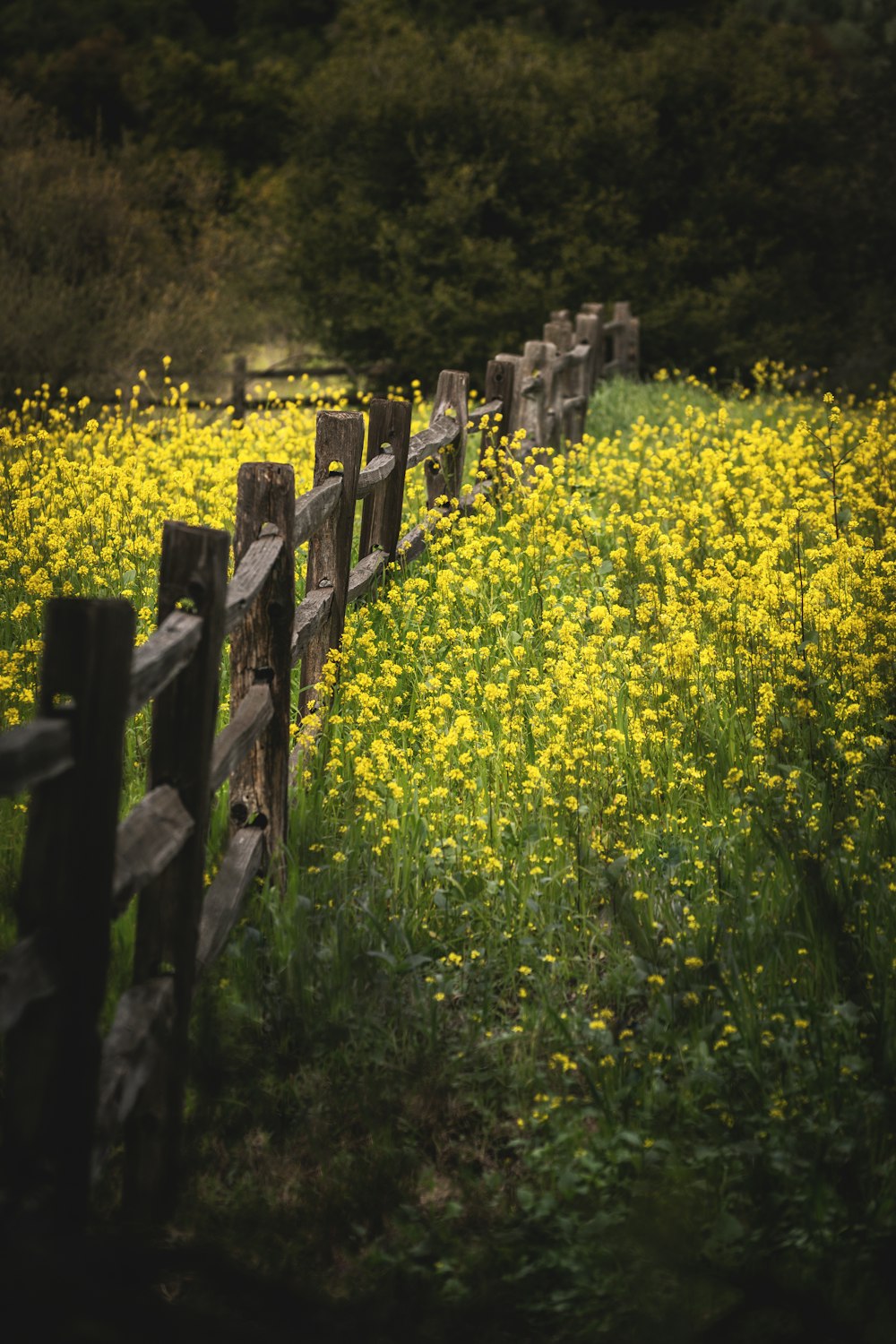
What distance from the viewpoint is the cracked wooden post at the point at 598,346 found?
1544cm

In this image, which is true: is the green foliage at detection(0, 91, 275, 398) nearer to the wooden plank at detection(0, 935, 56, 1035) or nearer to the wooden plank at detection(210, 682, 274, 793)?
the wooden plank at detection(210, 682, 274, 793)

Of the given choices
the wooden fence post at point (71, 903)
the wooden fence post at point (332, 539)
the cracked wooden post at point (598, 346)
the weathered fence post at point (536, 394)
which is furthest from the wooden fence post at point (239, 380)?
the wooden fence post at point (71, 903)

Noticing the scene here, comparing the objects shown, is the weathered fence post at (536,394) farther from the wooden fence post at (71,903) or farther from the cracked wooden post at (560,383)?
the wooden fence post at (71,903)

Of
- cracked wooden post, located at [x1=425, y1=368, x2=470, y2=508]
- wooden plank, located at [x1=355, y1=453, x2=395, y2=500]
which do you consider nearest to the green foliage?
cracked wooden post, located at [x1=425, y1=368, x2=470, y2=508]

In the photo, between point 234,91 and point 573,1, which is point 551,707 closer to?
point 234,91

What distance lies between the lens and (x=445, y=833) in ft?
14.9

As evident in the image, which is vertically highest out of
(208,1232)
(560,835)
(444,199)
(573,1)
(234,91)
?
(573,1)

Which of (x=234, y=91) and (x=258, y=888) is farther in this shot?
(x=234, y=91)

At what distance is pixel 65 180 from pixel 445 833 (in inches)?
614

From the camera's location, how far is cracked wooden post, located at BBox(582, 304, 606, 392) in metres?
15.4

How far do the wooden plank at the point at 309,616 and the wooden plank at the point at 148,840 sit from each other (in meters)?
1.68

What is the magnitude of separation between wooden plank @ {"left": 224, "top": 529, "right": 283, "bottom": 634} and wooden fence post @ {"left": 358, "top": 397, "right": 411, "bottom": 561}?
220cm

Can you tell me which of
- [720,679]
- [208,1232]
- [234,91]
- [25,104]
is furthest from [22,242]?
[208,1232]

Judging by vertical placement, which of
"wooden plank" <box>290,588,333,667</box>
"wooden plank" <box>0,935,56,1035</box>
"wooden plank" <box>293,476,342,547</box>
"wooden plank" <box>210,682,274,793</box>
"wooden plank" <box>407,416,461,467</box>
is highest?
"wooden plank" <box>293,476,342,547</box>
